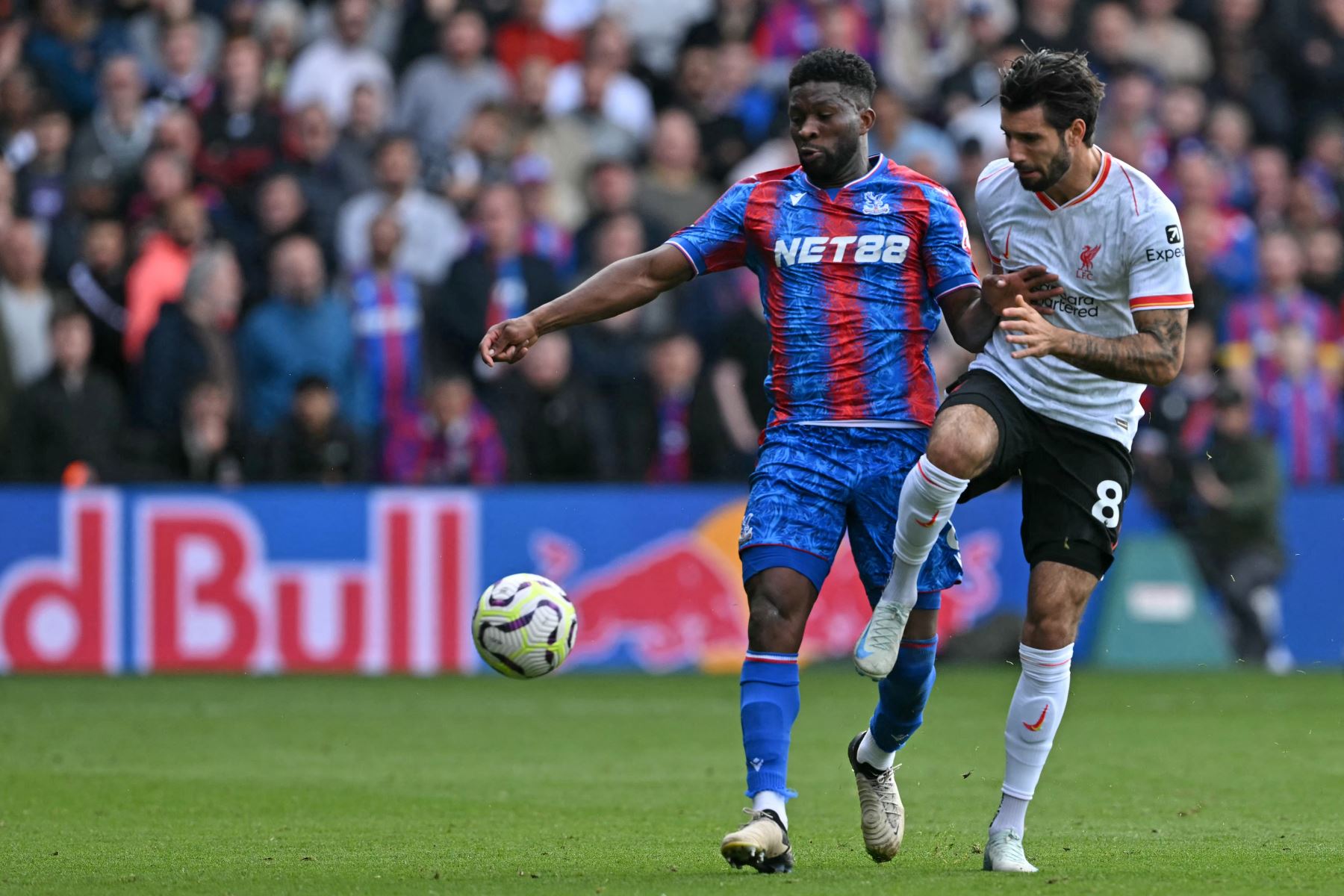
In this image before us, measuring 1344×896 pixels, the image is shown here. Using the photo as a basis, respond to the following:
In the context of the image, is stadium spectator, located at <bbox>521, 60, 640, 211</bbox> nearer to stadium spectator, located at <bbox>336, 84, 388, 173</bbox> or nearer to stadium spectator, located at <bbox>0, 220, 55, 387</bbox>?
stadium spectator, located at <bbox>336, 84, 388, 173</bbox>

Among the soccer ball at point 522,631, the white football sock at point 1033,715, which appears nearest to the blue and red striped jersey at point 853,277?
the white football sock at point 1033,715

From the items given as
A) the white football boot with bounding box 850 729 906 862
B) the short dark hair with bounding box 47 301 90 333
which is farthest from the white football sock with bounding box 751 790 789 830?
the short dark hair with bounding box 47 301 90 333

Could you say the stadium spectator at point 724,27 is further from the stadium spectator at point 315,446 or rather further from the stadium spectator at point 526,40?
the stadium spectator at point 315,446

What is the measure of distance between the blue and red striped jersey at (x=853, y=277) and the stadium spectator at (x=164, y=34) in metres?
11.4

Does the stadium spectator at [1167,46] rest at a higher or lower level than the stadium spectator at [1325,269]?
higher

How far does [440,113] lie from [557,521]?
412cm

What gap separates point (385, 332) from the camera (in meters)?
16.0

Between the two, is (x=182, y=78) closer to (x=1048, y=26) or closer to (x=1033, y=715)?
(x=1048, y=26)

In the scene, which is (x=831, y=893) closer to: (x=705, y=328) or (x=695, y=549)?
(x=695, y=549)

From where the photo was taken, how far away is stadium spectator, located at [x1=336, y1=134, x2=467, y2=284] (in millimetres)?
16609

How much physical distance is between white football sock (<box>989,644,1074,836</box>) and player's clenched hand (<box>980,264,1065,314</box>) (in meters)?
1.17

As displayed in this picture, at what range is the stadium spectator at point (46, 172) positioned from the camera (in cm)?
1669

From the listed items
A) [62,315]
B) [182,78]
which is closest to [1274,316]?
[182,78]

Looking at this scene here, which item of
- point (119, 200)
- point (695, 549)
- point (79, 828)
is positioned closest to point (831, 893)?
point (79, 828)
